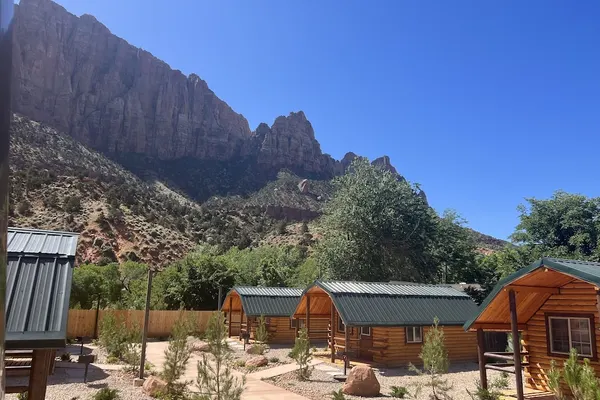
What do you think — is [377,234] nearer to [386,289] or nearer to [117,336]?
[386,289]

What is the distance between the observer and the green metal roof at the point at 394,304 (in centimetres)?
1811

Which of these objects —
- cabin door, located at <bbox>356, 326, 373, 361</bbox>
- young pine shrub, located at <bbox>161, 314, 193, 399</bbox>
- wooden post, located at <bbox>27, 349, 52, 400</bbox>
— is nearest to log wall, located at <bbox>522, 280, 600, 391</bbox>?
cabin door, located at <bbox>356, 326, 373, 361</bbox>

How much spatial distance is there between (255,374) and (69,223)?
40.5m

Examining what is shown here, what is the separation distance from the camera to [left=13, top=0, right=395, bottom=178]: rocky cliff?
103750mm

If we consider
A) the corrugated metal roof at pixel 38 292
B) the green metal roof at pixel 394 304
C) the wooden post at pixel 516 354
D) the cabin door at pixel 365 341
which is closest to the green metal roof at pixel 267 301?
the cabin door at pixel 365 341

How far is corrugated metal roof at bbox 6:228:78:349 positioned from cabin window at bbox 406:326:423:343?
15.3m

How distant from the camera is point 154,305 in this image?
37.5 m

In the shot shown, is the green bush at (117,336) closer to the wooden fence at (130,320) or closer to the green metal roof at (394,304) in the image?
the wooden fence at (130,320)

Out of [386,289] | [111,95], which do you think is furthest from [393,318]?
[111,95]

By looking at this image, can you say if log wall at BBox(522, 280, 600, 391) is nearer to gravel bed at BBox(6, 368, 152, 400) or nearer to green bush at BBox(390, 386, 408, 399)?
green bush at BBox(390, 386, 408, 399)

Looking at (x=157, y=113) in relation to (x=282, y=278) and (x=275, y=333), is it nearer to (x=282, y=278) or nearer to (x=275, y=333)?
(x=282, y=278)

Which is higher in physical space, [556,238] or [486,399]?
[556,238]

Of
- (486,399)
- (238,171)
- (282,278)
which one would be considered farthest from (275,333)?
(238,171)

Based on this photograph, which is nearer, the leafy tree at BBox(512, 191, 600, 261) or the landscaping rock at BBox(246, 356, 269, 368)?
the landscaping rock at BBox(246, 356, 269, 368)
